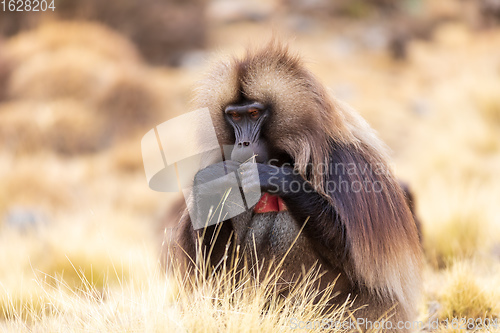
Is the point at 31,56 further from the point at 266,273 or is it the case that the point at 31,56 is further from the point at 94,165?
the point at 266,273

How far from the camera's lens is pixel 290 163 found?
9.47 ft

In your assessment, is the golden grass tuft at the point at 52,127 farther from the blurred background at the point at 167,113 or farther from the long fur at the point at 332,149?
the long fur at the point at 332,149

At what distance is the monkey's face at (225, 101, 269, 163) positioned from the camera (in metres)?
2.83

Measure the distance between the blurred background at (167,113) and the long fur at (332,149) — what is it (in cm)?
29

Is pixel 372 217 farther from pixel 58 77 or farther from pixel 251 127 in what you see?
pixel 58 77

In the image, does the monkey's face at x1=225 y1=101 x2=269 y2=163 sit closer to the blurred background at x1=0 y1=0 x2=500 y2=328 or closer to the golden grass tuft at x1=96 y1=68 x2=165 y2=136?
the blurred background at x1=0 y1=0 x2=500 y2=328

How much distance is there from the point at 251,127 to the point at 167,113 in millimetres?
8906

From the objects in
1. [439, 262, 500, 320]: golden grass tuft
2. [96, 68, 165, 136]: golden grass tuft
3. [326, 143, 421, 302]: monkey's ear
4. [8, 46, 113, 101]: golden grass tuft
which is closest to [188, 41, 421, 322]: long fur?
[326, 143, 421, 302]: monkey's ear

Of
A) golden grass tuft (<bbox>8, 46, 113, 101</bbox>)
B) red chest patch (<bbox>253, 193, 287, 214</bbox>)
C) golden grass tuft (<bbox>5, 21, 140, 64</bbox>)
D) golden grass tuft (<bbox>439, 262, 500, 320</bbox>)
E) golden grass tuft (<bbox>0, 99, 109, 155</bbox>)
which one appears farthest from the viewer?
golden grass tuft (<bbox>5, 21, 140, 64</bbox>)

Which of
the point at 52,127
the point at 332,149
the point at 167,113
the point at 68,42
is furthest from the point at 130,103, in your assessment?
the point at 332,149

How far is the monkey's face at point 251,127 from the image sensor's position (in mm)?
2834

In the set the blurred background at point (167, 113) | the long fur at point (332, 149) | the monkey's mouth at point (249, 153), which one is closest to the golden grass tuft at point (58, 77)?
the blurred background at point (167, 113)

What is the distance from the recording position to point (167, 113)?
1155 cm

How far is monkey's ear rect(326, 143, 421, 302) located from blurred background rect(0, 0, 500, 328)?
61cm
